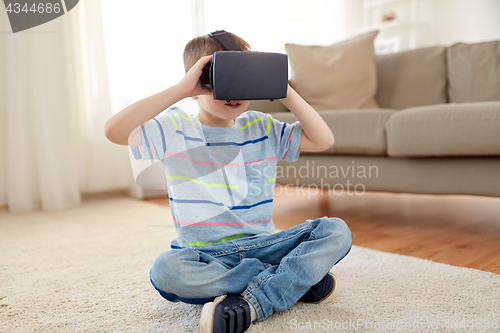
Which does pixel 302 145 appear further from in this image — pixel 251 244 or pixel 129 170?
pixel 129 170

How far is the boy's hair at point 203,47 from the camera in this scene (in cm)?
76

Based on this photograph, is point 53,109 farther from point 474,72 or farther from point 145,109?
point 474,72

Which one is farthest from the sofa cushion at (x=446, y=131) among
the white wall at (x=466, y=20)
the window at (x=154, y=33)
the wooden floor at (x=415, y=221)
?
the white wall at (x=466, y=20)

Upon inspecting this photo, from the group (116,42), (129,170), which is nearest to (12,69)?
(116,42)

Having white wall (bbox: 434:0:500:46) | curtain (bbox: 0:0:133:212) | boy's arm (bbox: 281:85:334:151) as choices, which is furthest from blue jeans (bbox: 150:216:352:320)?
white wall (bbox: 434:0:500:46)

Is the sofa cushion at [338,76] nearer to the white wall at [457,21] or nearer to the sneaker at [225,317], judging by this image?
the sneaker at [225,317]

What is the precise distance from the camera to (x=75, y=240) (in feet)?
4.11

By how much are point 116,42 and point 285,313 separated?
72.5 inches

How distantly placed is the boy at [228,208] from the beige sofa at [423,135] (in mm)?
529

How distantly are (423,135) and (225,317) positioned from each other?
2.86ft

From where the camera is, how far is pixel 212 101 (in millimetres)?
742

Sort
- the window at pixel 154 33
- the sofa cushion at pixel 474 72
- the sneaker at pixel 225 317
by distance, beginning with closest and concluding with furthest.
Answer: the sneaker at pixel 225 317 < the sofa cushion at pixel 474 72 < the window at pixel 154 33

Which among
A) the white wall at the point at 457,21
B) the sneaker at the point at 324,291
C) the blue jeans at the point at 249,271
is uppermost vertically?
the white wall at the point at 457,21

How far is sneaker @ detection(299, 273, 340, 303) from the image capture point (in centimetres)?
70
